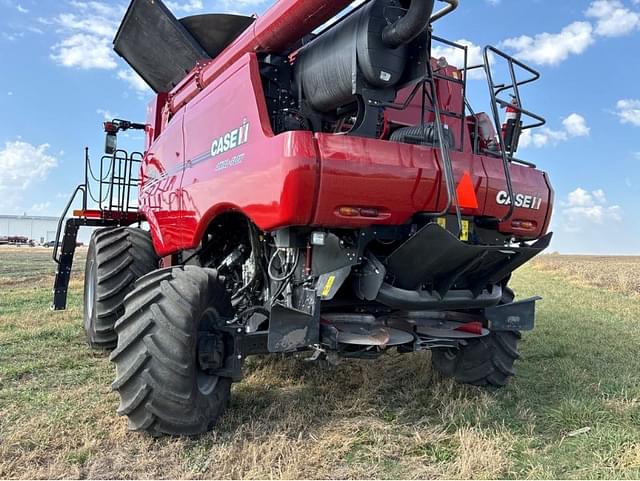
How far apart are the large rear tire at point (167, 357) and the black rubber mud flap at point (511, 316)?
76.7 inches

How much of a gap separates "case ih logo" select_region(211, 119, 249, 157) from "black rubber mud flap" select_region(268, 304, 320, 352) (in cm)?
107

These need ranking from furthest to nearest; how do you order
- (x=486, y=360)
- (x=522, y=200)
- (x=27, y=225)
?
(x=27, y=225) < (x=486, y=360) < (x=522, y=200)

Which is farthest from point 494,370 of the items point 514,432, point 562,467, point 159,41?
point 159,41

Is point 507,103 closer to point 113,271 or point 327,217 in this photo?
point 327,217

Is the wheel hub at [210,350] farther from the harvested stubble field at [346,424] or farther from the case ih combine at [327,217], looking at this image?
the harvested stubble field at [346,424]

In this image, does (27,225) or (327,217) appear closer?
(327,217)

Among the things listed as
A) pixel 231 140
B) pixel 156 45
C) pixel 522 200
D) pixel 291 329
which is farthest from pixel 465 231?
pixel 156 45

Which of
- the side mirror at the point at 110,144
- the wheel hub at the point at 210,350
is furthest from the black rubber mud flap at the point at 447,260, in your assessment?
the side mirror at the point at 110,144

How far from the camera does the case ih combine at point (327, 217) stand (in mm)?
3059

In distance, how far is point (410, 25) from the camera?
9.52 ft

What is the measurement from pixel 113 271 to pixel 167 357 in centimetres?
231

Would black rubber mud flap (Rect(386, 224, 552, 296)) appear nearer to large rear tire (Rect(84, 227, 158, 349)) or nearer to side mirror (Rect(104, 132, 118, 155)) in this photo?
large rear tire (Rect(84, 227, 158, 349))

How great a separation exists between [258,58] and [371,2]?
0.91 m

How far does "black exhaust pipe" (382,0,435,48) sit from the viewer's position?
2.83 m
